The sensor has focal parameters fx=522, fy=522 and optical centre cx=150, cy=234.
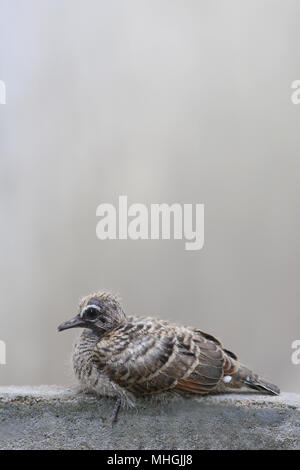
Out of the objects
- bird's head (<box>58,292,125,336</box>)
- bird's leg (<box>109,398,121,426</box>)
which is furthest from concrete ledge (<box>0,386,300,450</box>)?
bird's head (<box>58,292,125,336</box>)

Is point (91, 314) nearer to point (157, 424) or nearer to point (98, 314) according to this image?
point (98, 314)

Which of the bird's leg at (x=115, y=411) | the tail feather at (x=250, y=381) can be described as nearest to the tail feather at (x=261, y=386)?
the tail feather at (x=250, y=381)

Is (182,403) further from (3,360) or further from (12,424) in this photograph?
(3,360)

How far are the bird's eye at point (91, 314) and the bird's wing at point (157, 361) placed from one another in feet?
0.12

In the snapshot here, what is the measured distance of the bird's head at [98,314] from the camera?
0.81 meters

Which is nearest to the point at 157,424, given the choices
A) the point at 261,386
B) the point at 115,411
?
the point at 115,411

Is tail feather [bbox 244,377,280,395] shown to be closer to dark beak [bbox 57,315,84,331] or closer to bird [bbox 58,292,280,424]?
bird [bbox 58,292,280,424]

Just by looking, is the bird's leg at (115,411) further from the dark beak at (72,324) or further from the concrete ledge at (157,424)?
the dark beak at (72,324)

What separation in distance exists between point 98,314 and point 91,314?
0.01 metres

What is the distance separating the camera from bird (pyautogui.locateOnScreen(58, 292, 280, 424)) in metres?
0.79

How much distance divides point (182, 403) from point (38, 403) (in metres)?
0.24
